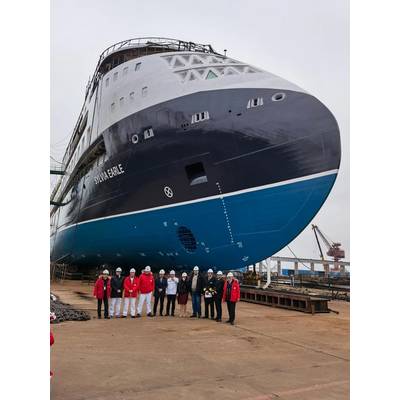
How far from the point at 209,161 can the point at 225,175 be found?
1.90 feet

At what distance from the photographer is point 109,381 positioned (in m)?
4.22

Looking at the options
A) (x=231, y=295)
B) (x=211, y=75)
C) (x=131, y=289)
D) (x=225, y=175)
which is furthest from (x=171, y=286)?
(x=211, y=75)

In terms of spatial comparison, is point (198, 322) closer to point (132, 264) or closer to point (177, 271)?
point (177, 271)

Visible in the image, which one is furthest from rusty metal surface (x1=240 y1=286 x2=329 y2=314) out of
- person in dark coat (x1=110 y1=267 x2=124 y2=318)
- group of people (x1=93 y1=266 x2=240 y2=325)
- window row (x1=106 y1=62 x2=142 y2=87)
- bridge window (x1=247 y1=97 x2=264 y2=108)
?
window row (x1=106 y1=62 x2=142 y2=87)

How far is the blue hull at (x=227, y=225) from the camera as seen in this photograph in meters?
10.6

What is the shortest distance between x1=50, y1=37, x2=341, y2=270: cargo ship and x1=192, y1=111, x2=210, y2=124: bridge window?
31 mm

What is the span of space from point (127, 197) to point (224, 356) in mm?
8251

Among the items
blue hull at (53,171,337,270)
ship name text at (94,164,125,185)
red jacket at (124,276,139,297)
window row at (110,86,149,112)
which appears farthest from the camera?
ship name text at (94,164,125,185)

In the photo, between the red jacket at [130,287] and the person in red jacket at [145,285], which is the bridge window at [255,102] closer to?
the person in red jacket at [145,285]

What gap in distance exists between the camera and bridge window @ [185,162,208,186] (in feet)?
37.0

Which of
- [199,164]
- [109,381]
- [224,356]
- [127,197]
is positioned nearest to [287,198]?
[199,164]

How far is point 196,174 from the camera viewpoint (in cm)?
1145

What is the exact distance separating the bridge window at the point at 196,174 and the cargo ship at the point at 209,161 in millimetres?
28

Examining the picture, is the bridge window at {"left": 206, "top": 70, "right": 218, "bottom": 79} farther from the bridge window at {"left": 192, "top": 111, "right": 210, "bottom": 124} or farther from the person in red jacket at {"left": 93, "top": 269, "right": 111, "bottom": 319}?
the person in red jacket at {"left": 93, "top": 269, "right": 111, "bottom": 319}
